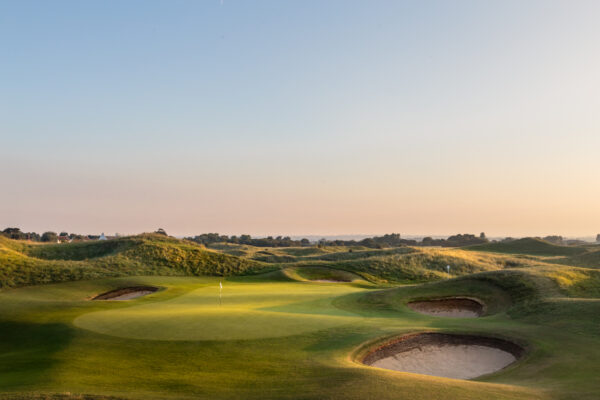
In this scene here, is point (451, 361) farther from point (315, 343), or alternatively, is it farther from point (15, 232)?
point (15, 232)

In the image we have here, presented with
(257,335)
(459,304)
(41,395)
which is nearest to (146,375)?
(41,395)

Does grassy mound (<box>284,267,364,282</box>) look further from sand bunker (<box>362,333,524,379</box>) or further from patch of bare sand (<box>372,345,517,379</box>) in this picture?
patch of bare sand (<box>372,345,517,379</box>)

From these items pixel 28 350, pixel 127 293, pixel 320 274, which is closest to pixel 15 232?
pixel 320 274

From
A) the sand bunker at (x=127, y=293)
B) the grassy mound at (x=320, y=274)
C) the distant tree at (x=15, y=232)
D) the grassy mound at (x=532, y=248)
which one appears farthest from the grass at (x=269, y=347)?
the distant tree at (x=15, y=232)

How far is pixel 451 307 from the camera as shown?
1133 inches

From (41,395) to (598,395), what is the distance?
14.7 m

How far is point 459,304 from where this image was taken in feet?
95.2

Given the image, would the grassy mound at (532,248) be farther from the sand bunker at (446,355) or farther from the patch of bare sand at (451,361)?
the patch of bare sand at (451,361)

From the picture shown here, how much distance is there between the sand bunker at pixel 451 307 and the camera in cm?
2778

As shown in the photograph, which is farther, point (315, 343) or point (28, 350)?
point (28, 350)

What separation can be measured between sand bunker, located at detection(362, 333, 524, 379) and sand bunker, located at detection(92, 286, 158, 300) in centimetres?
2620

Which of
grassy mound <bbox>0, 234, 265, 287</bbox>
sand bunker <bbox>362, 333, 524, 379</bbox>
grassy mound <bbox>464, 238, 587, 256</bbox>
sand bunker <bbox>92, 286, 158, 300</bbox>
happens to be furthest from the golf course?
grassy mound <bbox>464, 238, 587, 256</bbox>

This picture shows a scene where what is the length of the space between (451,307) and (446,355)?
12558 millimetres

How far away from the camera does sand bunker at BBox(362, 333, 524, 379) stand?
15.7 m
